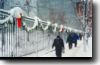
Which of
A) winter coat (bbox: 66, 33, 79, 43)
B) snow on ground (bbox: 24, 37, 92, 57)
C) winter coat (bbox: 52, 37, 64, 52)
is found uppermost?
winter coat (bbox: 66, 33, 79, 43)

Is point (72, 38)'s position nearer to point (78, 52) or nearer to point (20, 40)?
point (78, 52)

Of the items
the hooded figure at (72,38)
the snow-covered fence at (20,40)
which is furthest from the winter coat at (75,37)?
the snow-covered fence at (20,40)

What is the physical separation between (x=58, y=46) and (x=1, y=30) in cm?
37

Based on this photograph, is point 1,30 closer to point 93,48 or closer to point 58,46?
point 58,46

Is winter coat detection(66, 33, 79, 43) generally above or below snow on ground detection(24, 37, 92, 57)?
above

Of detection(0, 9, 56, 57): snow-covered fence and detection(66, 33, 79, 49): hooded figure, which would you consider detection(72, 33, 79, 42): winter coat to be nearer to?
detection(66, 33, 79, 49): hooded figure

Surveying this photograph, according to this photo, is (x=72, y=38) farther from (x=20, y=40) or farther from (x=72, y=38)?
(x=20, y=40)

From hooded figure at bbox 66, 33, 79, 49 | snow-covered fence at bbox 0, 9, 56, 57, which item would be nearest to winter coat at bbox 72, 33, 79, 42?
hooded figure at bbox 66, 33, 79, 49

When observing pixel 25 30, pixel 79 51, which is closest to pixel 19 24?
pixel 25 30

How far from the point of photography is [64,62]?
1343 mm

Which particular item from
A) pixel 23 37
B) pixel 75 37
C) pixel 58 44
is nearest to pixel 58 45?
pixel 58 44

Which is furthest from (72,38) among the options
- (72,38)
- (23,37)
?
(23,37)

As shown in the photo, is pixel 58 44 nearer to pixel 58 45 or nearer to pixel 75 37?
pixel 58 45

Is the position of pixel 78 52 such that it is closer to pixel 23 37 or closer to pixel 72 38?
pixel 72 38
